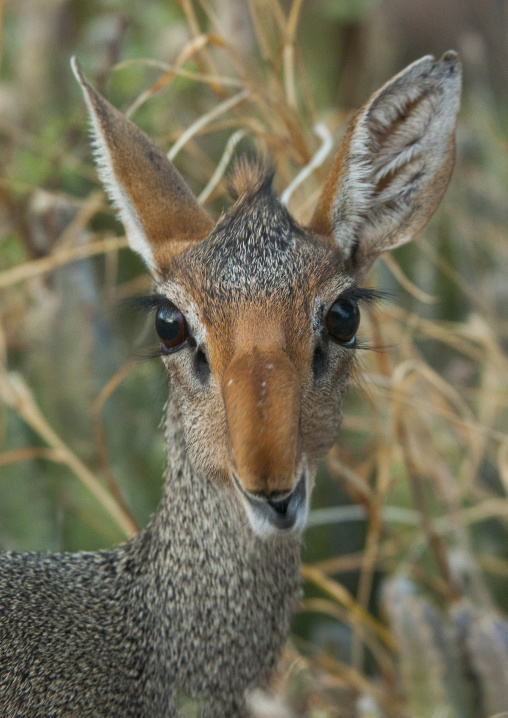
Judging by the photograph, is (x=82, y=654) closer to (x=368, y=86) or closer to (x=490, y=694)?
(x=490, y=694)

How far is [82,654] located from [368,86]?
4.90 metres

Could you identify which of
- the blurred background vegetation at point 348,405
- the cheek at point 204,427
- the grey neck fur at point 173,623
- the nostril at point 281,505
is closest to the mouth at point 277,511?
the nostril at point 281,505

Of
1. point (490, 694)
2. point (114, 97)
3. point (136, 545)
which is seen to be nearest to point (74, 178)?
point (114, 97)

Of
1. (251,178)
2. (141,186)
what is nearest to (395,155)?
(251,178)

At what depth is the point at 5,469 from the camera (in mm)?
3643

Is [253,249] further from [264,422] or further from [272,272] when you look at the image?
[264,422]

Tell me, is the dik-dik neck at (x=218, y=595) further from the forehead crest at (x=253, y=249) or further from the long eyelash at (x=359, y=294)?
the long eyelash at (x=359, y=294)

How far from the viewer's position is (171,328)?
2230 mm

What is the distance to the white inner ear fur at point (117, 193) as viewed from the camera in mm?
2395

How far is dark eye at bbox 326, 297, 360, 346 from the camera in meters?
2.19

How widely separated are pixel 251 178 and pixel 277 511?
1.13m

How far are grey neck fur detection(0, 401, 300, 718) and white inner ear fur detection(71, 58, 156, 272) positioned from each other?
511 mm

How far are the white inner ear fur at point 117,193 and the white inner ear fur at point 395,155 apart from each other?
54 centimetres

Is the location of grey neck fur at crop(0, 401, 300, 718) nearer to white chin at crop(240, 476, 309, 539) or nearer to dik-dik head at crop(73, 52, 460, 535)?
dik-dik head at crop(73, 52, 460, 535)
